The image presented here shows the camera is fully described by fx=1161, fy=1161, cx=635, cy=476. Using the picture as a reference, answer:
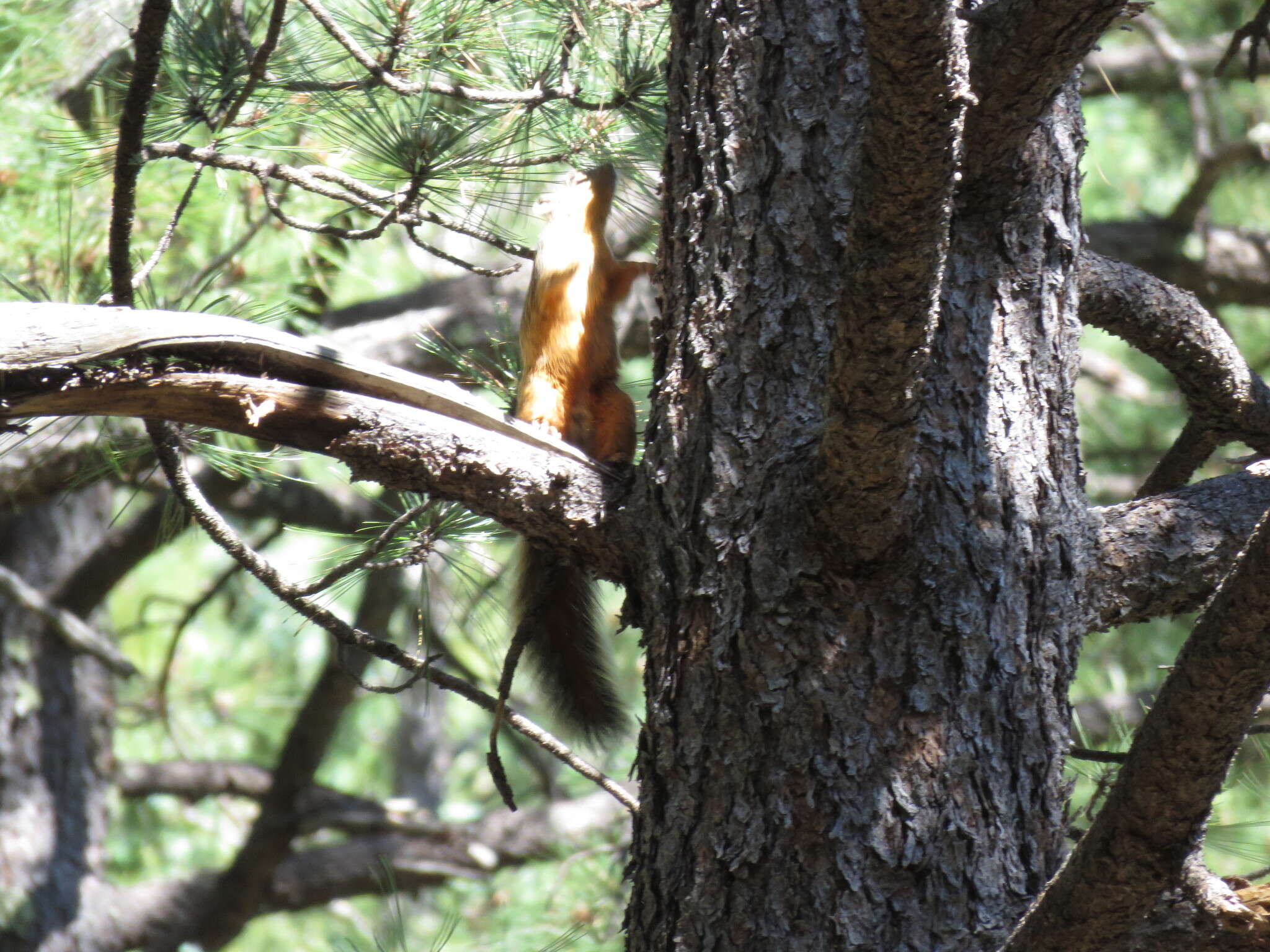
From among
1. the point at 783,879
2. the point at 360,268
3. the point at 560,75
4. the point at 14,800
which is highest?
the point at 360,268

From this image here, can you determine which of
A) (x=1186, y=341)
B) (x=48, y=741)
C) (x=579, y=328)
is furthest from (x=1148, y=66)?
(x=48, y=741)

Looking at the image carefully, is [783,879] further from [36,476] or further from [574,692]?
[36,476]

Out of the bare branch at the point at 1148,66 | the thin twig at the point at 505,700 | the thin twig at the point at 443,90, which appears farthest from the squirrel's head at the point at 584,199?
the bare branch at the point at 1148,66

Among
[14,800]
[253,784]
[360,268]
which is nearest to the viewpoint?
[14,800]

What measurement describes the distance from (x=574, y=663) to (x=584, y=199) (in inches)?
39.3

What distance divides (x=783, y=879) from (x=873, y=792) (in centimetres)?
13

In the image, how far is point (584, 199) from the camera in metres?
2.41

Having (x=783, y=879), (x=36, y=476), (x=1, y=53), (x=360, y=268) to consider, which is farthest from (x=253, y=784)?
(x=783, y=879)

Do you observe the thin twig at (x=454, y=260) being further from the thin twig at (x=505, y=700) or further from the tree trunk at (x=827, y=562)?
the thin twig at (x=505, y=700)

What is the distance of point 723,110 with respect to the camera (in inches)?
55.0

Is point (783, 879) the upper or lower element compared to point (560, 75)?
lower

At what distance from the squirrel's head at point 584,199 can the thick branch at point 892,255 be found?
1.31 m

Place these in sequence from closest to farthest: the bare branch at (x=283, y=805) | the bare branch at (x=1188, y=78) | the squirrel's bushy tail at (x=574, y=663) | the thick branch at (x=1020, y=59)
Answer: the thick branch at (x=1020, y=59) < the squirrel's bushy tail at (x=574, y=663) < the bare branch at (x=283, y=805) < the bare branch at (x=1188, y=78)

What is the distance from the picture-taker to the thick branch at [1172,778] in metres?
0.91
